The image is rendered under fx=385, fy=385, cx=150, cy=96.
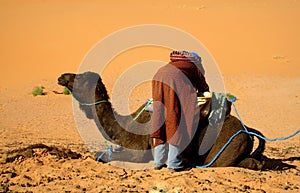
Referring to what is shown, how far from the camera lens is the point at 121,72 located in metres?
18.4

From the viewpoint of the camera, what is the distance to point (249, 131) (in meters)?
6.07

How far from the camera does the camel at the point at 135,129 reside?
19.3 ft

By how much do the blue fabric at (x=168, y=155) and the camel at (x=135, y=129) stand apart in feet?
0.59

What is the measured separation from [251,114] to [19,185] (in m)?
7.90

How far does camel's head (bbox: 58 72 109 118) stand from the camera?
6.53 meters

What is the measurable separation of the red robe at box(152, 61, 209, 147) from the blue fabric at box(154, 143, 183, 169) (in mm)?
96

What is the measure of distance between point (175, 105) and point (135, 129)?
3.30ft

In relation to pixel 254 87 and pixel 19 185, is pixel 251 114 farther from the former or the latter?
pixel 19 185

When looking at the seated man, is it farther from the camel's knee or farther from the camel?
the camel's knee

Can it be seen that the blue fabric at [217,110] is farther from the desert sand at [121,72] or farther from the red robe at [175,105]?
the desert sand at [121,72]

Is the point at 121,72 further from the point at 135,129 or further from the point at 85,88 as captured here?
the point at 135,129

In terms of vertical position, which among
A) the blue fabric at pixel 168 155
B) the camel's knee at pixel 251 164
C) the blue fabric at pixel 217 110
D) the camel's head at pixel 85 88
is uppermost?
the camel's head at pixel 85 88

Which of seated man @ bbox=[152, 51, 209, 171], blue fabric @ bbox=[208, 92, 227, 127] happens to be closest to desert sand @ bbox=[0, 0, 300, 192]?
seated man @ bbox=[152, 51, 209, 171]

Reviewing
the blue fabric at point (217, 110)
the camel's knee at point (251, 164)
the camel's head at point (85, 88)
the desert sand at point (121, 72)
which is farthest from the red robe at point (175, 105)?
the camel's head at point (85, 88)
